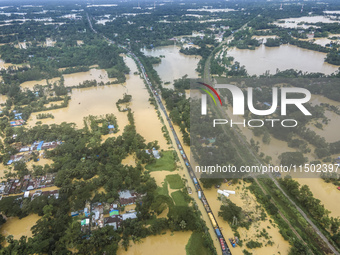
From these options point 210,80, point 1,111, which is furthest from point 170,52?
point 1,111

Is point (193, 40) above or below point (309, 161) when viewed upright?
above

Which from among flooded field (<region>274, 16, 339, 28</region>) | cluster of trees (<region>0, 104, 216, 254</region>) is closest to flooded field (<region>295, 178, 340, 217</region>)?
cluster of trees (<region>0, 104, 216, 254</region>)

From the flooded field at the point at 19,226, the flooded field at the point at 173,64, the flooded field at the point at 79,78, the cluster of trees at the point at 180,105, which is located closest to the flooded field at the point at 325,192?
the cluster of trees at the point at 180,105

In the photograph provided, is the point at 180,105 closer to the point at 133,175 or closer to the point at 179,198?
the point at 133,175

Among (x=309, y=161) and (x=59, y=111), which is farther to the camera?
(x=59, y=111)

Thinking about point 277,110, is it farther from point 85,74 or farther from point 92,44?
point 92,44

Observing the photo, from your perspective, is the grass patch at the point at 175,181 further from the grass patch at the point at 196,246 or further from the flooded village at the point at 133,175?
the grass patch at the point at 196,246
